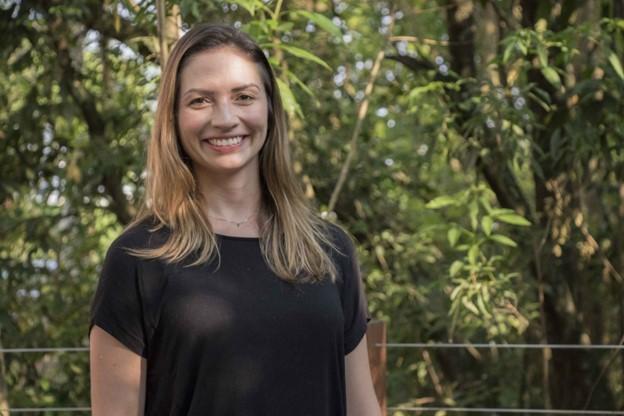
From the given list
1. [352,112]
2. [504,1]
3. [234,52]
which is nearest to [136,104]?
[352,112]

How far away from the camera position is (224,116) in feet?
6.17

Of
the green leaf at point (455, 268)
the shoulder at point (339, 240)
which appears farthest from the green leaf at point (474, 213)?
the shoulder at point (339, 240)

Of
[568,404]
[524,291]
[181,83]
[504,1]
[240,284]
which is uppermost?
[504,1]

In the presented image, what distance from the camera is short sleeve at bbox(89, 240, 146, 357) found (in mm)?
1803

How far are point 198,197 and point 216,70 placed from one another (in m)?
0.21

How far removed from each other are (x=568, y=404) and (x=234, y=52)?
13.2 ft

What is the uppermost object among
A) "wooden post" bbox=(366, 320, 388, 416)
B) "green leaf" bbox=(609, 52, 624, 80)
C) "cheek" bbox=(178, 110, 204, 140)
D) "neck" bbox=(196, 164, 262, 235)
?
"green leaf" bbox=(609, 52, 624, 80)

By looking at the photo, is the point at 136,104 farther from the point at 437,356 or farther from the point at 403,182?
the point at 437,356

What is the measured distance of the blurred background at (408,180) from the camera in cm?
422

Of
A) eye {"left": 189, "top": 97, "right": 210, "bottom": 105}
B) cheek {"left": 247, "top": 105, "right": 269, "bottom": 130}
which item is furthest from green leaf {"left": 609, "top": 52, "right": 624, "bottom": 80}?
eye {"left": 189, "top": 97, "right": 210, "bottom": 105}

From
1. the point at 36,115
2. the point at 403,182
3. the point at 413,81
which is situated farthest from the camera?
the point at 403,182

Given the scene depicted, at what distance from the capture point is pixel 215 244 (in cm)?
188

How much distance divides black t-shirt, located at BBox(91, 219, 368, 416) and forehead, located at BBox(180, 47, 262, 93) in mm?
241

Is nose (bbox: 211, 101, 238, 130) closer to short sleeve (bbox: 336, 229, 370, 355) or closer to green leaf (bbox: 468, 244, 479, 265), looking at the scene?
short sleeve (bbox: 336, 229, 370, 355)
